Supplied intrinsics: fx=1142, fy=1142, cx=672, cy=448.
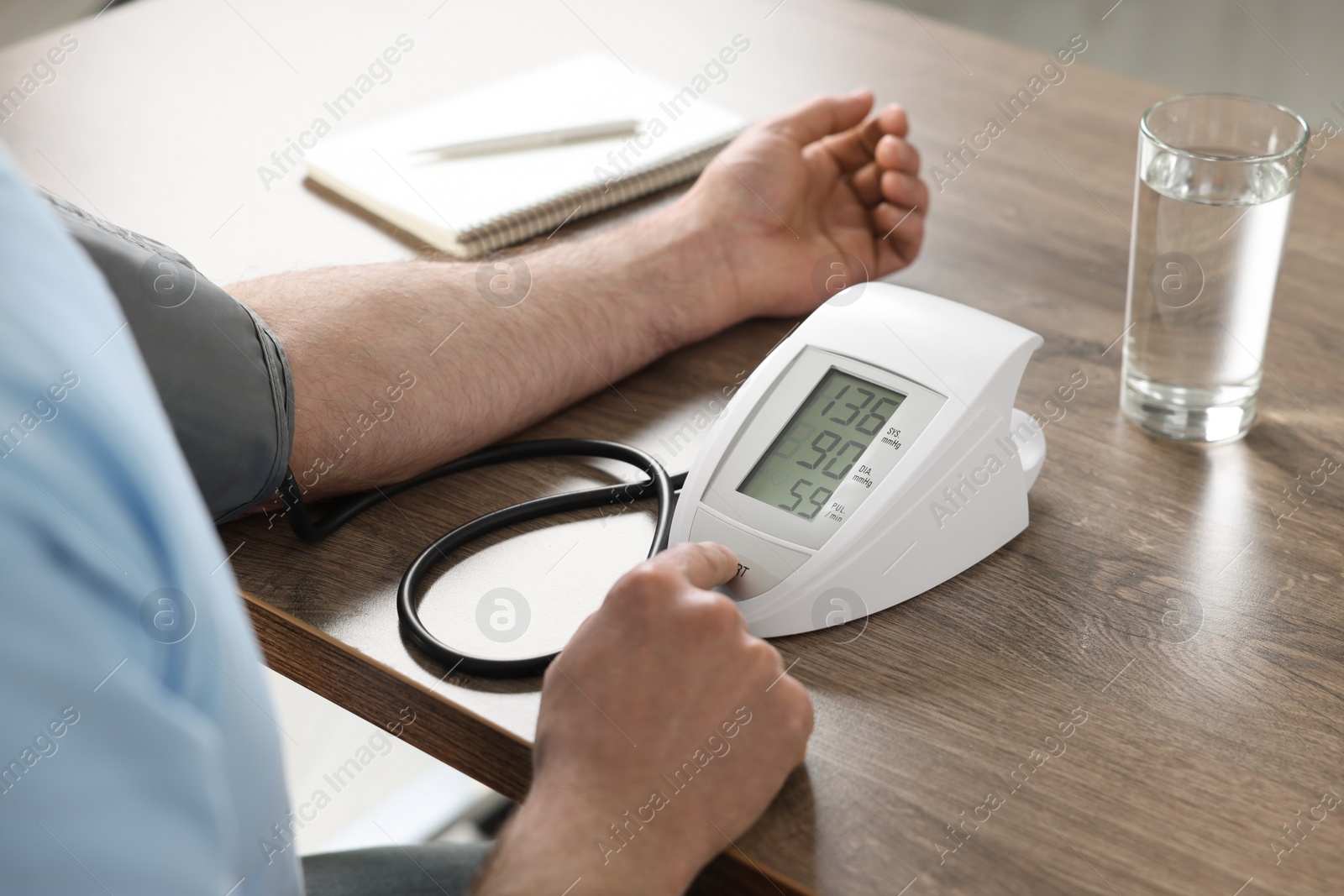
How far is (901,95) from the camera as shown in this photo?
1.25 m

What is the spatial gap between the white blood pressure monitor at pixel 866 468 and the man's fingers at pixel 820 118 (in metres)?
0.36

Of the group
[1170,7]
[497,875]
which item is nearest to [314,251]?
[497,875]

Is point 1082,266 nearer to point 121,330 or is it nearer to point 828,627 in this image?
point 828,627

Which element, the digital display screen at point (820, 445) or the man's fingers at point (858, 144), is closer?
the digital display screen at point (820, 445)

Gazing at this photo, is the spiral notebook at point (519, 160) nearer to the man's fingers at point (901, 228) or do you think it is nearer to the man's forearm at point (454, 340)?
the man's forearm at point (454, 340)

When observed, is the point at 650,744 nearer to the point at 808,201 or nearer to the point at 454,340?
the point at 454,340

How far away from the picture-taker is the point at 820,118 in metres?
1.04

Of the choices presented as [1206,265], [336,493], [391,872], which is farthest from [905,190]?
[391,872]

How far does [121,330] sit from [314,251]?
642 mm

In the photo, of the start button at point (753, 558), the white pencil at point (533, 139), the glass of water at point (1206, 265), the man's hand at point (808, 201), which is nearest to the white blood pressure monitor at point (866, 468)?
the start button at point (753, 558)

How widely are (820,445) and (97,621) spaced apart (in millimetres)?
409

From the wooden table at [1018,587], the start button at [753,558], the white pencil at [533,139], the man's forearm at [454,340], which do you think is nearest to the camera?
the wooden table at [1018,587]

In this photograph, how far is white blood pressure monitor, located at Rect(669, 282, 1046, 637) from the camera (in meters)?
0.64

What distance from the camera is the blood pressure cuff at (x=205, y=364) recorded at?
0.67m
